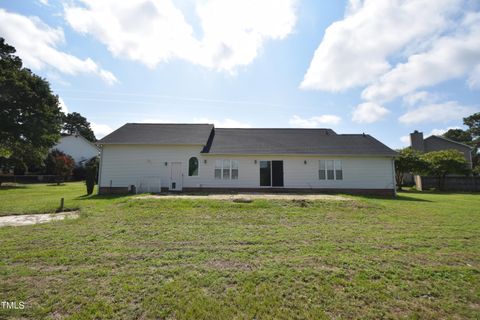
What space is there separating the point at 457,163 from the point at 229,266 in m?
28.8

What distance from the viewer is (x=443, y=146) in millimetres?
33531

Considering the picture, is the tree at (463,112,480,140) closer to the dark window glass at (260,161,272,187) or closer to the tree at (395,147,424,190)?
the tree at (395,147,424,190)

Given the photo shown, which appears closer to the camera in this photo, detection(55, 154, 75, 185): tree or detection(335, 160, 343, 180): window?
detection(335, 160, 343, 180): window

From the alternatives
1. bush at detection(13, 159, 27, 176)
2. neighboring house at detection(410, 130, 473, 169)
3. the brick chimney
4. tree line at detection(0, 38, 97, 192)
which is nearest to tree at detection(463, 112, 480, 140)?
neighboring house at detection(410, 130, 473, 169)

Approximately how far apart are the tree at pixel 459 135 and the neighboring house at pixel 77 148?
237 ft

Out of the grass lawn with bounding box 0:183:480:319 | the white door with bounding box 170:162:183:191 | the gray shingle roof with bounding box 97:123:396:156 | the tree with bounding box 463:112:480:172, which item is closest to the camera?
the grass lawn with bounding box 0:183:480:319

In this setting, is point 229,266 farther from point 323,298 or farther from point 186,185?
point 186,185

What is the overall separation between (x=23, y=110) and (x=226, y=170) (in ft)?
78.7

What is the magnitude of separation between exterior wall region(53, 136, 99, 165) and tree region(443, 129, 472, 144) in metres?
73.6

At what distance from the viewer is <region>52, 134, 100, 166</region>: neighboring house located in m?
38.4

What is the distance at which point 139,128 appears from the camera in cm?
1922

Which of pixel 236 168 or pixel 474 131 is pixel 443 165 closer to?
pixel 236 168

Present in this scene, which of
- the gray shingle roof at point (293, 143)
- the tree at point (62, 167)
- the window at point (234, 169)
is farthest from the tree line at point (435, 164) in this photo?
the tree at point (62, 167)

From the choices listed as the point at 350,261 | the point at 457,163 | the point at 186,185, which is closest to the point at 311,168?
the point at 186,185
